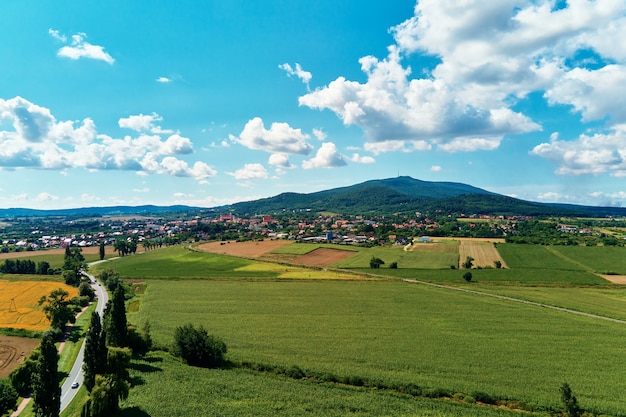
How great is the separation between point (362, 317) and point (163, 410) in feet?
129

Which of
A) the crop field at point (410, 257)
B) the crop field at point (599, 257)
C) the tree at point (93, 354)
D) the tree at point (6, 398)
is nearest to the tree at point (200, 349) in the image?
the tree at point (93, 354)

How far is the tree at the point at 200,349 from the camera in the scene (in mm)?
50000

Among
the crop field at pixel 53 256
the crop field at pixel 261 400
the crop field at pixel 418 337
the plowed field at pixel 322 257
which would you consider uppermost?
the plowed field at pixel 322 257

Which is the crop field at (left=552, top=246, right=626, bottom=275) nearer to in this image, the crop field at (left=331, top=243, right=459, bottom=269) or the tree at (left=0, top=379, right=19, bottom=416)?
the crop field at (left=331, top=243, right=459, bottom=269)

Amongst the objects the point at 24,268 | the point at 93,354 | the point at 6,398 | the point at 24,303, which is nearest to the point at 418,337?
the point at 93,354

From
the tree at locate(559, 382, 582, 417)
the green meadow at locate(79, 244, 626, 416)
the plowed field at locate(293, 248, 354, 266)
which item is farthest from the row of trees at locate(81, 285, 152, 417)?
the plowed field at locate(293, 248, 354, 266)

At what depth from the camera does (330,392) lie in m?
41.4

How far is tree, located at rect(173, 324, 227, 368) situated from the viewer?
5000 centimetres

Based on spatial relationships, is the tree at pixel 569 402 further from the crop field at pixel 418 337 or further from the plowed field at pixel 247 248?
the plowed field at pixel 247 248

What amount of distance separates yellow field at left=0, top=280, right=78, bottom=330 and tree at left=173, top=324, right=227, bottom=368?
37.8 metres

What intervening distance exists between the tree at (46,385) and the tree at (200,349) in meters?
16.6

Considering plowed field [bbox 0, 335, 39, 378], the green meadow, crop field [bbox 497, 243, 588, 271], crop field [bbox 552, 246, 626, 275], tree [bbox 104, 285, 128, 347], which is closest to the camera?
the green meadow

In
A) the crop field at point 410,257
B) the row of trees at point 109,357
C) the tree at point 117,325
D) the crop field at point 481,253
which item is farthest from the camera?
the crop field at point 481,253

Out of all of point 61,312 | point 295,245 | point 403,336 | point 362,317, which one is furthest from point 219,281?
point 295,245
